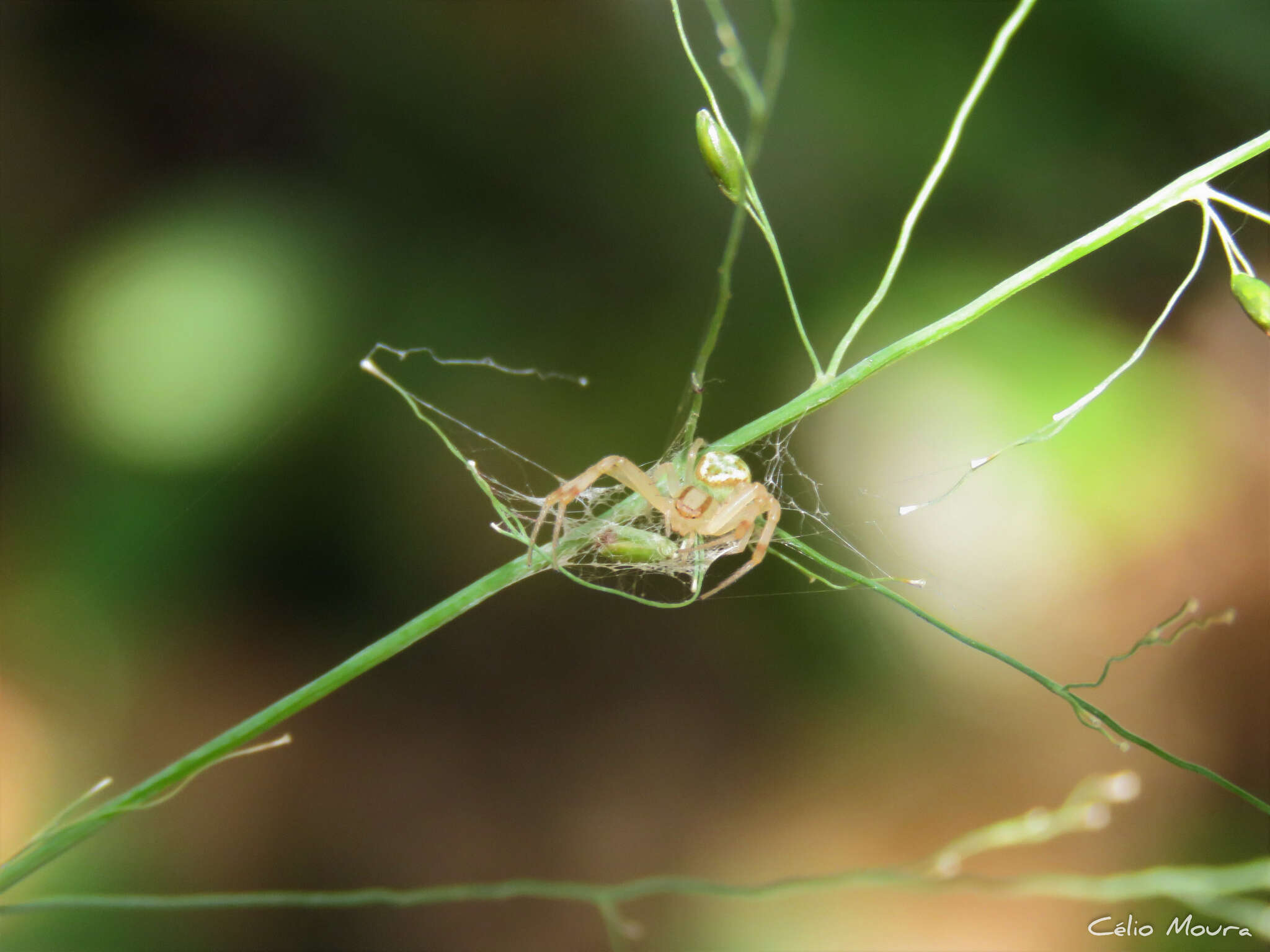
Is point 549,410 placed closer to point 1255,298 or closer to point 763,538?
point 763,538

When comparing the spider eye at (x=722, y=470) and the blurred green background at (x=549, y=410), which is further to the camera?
the blurred green background at (x=549, y=410)

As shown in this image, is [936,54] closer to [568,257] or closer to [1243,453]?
[568,257]

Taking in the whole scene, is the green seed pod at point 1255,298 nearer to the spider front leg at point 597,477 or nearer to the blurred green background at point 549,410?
the spider front leg at point 597,477

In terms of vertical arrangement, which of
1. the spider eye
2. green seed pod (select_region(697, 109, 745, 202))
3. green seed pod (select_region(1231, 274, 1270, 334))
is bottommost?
green seed pod (select_region(1231, 274, 1270, 334))

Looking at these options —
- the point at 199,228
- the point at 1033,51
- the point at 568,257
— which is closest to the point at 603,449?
the point at 568,257

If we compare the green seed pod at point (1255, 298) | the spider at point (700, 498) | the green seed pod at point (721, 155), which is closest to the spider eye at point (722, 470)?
the spider at point (700, 498)

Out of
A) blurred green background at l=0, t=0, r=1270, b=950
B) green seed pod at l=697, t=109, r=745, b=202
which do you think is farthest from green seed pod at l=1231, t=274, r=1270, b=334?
blurred green background at l=0, t=0, r=1270, b=950

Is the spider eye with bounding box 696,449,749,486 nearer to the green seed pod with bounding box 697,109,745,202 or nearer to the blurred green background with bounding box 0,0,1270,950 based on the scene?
the green seed pod with bounding box 697,109,745,202
